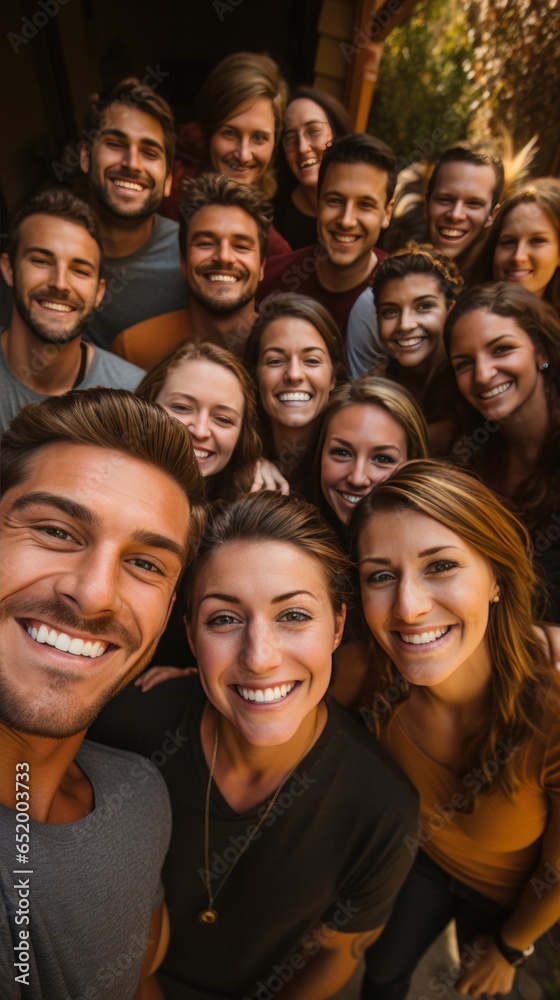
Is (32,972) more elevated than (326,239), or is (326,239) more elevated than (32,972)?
(326,239)

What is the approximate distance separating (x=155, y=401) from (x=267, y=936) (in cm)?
104

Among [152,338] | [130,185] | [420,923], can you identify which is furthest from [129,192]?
[420,923]

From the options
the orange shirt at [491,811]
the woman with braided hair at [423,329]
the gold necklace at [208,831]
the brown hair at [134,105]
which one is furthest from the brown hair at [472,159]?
the gold necklace at [208,831]

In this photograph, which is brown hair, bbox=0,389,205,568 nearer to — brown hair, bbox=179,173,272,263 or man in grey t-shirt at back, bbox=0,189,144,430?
man in grey t-shirt at back, bbox=0,189,144,430

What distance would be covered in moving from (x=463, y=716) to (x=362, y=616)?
32 cm

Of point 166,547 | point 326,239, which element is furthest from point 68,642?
point 326,239

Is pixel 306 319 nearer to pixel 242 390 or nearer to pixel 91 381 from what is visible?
pixel 242 390

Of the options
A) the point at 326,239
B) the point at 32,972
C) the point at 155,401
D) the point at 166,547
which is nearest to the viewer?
the point at 32,972

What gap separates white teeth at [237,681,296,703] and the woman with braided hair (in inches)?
21.2

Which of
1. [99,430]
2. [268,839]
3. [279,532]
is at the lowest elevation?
[268,839]

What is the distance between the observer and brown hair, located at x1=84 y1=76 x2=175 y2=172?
133cm

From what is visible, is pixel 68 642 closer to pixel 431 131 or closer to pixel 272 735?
pixel 272 735

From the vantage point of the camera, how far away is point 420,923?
5.02 feet

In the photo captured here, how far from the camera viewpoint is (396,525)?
115 centimetres
